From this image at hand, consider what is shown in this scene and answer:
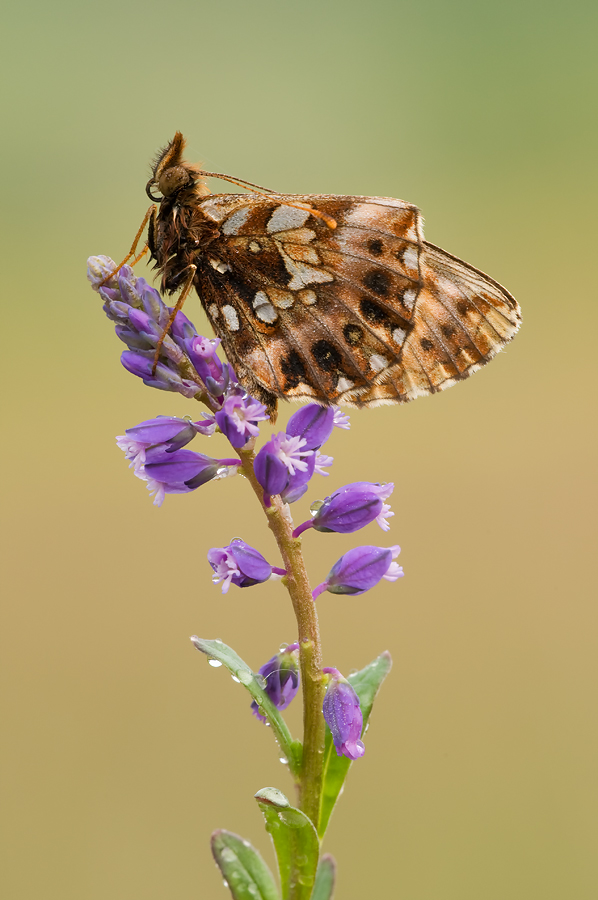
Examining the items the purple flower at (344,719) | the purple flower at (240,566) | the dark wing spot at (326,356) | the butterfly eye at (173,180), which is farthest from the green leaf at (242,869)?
the butterfly eye at (173,180)

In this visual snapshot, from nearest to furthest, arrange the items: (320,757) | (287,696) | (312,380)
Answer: (320,757), (287,696), (312,380)

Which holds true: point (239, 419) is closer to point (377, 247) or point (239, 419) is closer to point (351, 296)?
point (351, 296)

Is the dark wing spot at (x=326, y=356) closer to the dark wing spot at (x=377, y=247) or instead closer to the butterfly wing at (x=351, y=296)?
the butterfly wing at (x=351, y=296)

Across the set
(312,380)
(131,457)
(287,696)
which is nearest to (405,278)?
(312,380)

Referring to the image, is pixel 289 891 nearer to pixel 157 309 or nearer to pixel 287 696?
pixel 287 696

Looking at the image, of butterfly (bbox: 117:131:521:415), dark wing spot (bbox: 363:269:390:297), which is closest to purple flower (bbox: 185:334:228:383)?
butterfly (bbox: 117:131:521:415)

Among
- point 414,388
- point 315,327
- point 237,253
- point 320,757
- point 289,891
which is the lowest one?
point 289,891
